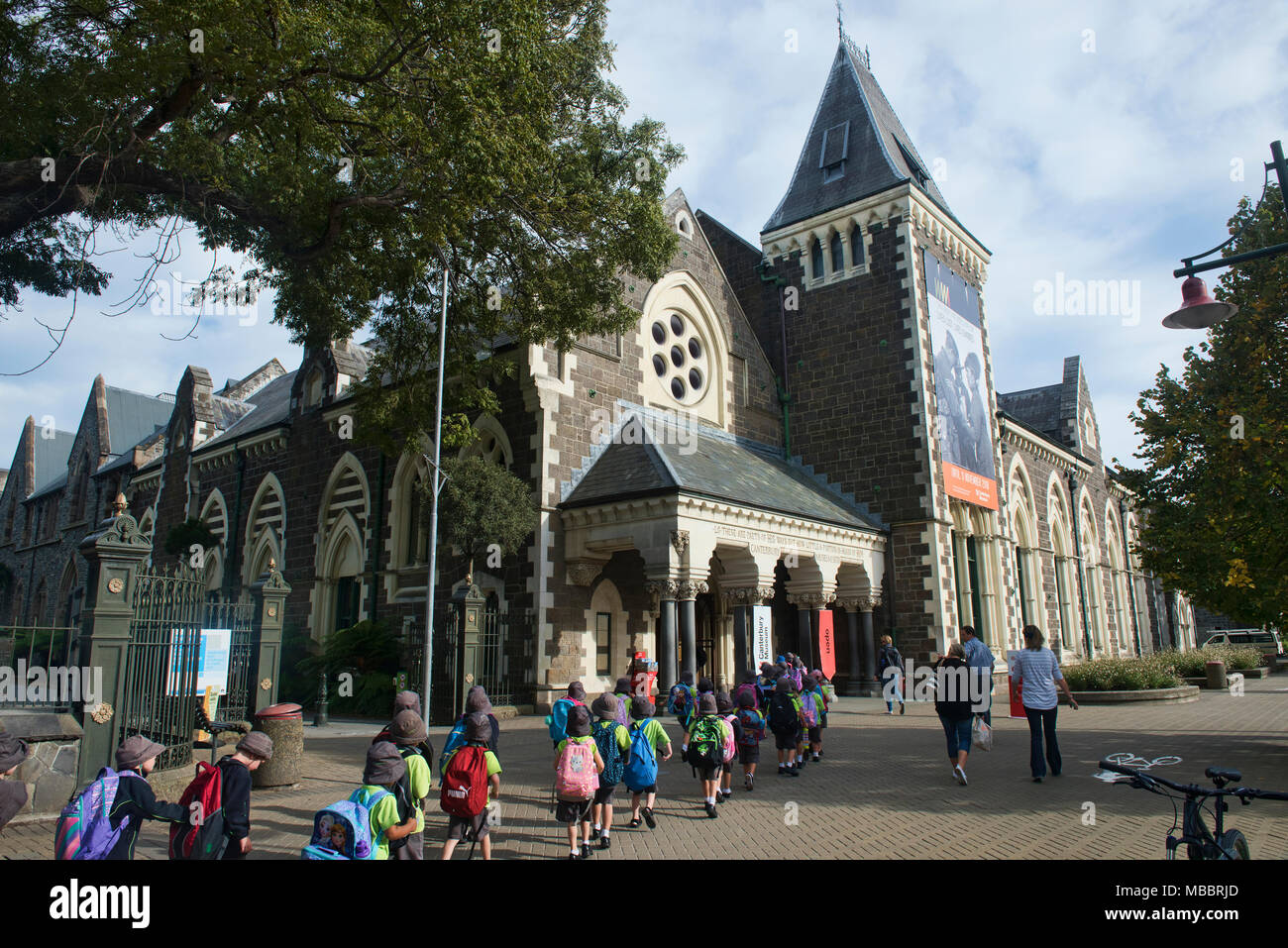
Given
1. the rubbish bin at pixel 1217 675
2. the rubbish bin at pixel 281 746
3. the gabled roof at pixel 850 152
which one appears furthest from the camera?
the gabled roof at pixel 850 152

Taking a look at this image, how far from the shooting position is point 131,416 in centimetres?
4519

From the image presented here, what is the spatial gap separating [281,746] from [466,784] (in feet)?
15.4

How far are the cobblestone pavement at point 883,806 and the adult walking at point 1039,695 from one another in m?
0.29

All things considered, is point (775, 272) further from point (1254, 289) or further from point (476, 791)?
point (476, 791)

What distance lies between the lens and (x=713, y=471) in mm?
18469

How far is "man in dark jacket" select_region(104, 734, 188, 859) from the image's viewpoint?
4.45 meters

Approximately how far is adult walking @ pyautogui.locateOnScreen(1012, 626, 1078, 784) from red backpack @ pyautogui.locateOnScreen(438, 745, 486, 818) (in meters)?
6.52

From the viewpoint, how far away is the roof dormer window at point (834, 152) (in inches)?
1043

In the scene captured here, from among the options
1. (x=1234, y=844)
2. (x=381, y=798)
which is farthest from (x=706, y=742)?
(x=1234, y=844)

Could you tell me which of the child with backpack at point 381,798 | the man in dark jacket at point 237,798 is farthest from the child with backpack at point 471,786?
the man in dark jacket at point 237,798

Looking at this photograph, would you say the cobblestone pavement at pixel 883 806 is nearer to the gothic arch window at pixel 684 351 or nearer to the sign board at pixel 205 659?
the sign board at pixel 205 659

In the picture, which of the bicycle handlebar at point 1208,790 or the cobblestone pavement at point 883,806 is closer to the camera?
the bicycle handlebar at point 1208,790
